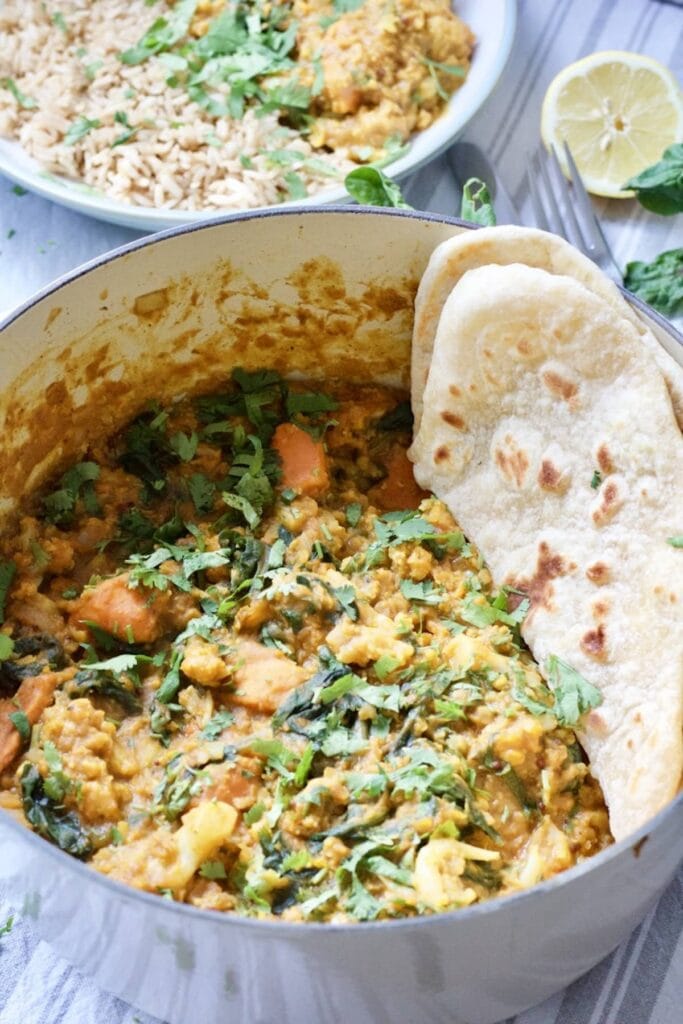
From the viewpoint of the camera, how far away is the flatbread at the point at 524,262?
8.00 feet

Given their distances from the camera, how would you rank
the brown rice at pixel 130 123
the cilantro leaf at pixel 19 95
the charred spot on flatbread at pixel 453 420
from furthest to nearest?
the cilantro leaf at pixel 19 95, the brown rice at pixel 130 123, the charred spot on flatbread at pixel 453 420

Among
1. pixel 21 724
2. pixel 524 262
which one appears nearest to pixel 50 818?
pixel 21 724

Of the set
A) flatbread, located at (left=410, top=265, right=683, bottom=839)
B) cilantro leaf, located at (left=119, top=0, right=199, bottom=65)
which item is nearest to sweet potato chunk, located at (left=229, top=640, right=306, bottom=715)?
flatbread, located at (left=410, top=265, right=683, bottom=839)

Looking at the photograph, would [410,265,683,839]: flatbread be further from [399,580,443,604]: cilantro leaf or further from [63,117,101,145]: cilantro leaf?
[63,117,101,145]: cilantro leaf

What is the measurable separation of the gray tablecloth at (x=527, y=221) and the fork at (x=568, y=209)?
11 centimetres

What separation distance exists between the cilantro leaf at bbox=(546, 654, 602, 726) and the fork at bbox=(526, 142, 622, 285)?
4.71 feet

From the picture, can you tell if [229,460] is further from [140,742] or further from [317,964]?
[317,964]

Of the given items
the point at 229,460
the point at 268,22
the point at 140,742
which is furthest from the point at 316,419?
the point at 268,22

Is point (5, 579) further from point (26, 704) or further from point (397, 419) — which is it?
point (397, 419)

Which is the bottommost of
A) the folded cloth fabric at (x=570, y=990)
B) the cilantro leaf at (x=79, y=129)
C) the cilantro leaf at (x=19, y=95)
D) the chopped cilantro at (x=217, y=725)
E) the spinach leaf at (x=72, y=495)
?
the folded cloth fabric at (x=570, y=990)

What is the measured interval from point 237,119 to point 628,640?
2.28 meters

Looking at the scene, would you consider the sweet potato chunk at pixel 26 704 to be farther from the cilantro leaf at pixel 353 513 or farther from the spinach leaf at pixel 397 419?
the spinach leaf at pixel 397 419

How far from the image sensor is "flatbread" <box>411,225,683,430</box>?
244cm

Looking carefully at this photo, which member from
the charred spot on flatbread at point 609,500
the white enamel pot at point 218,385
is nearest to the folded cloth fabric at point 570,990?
the white enamel pot at point 218,385
